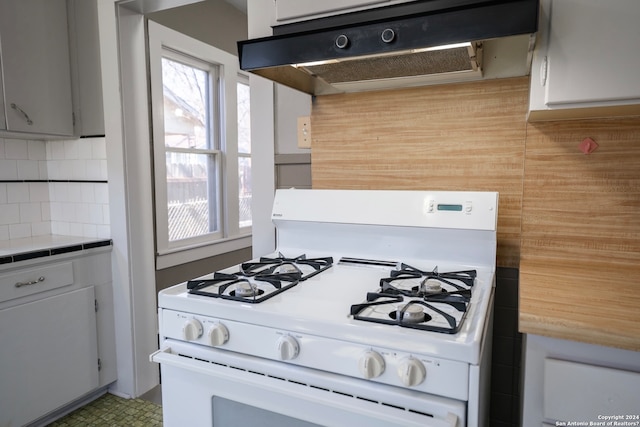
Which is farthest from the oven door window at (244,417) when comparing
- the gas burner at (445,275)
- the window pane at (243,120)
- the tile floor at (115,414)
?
the window pane at (243,120)

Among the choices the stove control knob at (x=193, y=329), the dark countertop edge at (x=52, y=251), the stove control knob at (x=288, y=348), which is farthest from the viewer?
the dark countertop edge at (x=52, y=251)

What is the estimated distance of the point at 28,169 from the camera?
7.58 feet

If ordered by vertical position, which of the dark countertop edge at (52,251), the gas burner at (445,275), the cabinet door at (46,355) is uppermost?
the gas burner at (445,275)

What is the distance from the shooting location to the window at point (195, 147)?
243cm

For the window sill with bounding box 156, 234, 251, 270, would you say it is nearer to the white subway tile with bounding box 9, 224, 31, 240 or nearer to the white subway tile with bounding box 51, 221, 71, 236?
the white subway tile with bounding box 51, 221, 71, 236

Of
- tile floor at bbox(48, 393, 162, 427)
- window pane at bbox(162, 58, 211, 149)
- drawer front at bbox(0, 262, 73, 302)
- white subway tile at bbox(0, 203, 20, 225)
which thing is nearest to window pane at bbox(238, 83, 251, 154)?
window pane at bbox(162, 58, 211, 149)

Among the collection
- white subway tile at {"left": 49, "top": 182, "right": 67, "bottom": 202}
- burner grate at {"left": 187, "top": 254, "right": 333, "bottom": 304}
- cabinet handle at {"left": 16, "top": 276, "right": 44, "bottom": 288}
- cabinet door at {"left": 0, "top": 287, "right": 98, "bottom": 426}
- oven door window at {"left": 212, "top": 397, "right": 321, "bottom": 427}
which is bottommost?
cabinet door at {"left": 0, "top": 287, "right": 98, "bottom": 426}

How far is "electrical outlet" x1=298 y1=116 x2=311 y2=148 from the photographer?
5.86ft

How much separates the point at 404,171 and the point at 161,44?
165 cm

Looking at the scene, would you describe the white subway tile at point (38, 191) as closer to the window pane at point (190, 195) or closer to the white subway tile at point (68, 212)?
the white subway tile at point (68, 212)

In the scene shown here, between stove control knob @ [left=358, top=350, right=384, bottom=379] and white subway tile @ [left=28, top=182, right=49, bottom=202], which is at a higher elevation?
white subway tile @ [left=28, top=182, right=49, bottom=202]

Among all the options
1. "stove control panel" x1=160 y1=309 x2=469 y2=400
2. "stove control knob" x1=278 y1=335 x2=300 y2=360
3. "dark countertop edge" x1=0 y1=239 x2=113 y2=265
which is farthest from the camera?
"dark countertop edge" x1=0 y1=239 x2=113 y2=265

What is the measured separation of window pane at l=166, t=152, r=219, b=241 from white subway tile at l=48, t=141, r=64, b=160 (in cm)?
57

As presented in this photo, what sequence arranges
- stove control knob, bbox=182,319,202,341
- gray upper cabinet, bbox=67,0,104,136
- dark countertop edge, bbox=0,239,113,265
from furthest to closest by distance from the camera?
gray upper cabinet, bbox=67,0,104,136 → dark countertop edge, bbox=0,239,113,265 → stove control knob, bbox=182,319,202,341
